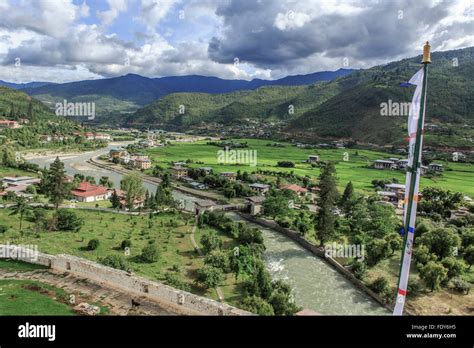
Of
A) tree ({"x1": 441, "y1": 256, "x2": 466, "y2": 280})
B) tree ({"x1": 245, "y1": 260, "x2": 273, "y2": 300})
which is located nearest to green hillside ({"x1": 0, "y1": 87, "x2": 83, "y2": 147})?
tree ({"x1": 245, "y1": 260, "x2": 273, "y2": 300})

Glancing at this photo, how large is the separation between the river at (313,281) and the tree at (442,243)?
26.1 feet

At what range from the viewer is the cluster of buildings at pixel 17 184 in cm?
4575

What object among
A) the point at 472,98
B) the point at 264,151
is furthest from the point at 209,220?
the point at 472,98

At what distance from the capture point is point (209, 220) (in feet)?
121

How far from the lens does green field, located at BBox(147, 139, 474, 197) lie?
57.9m

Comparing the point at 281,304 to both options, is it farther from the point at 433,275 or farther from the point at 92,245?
the point at 92,245

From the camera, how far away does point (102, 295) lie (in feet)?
43.5

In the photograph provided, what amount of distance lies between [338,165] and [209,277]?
59.2 meters

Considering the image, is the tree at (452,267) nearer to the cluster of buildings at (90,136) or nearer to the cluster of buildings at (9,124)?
the cluster of buildings at (9,124)

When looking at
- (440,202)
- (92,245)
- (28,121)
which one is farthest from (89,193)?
(28,121)

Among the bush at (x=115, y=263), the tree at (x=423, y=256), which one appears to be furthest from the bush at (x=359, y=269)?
the bush at (x=115, y=263)

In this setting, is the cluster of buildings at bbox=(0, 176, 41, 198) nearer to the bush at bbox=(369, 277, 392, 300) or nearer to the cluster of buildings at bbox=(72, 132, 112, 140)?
the bush at bbox=(369, 277, 392, 300)
